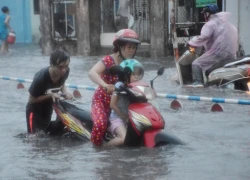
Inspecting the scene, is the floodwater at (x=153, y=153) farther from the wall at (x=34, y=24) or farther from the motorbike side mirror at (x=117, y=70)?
the wall at (x=34, y=24)

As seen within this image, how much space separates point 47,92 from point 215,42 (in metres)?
5.64

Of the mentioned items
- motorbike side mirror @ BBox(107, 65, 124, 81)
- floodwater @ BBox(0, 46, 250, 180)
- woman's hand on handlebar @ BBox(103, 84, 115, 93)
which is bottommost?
floodwater @ BBox(0, 46, 250, 180)

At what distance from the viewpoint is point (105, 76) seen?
7.73 metres

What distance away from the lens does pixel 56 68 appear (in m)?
7.87

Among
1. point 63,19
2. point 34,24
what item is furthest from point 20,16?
point 63,19

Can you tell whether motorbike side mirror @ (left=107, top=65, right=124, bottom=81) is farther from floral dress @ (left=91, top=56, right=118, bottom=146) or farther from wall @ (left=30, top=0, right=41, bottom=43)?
wall @ (left=30, top=0, right=41, bottom=43)

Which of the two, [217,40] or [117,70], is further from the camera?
[217,40]

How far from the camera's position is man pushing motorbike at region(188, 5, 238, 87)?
1305 centimetres

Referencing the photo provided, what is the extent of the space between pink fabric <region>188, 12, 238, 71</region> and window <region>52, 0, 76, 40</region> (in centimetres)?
998

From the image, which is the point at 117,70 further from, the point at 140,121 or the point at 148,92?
the point at 140,121

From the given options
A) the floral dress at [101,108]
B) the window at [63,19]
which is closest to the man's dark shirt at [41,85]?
the floral dress at [101,108]

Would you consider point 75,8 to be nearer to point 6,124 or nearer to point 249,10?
point 249,10

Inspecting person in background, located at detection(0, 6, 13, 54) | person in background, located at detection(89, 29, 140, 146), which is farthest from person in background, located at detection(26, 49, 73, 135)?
person in background, located at detection(0, 6, 13, 54)

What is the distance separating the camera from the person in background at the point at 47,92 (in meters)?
7.84
